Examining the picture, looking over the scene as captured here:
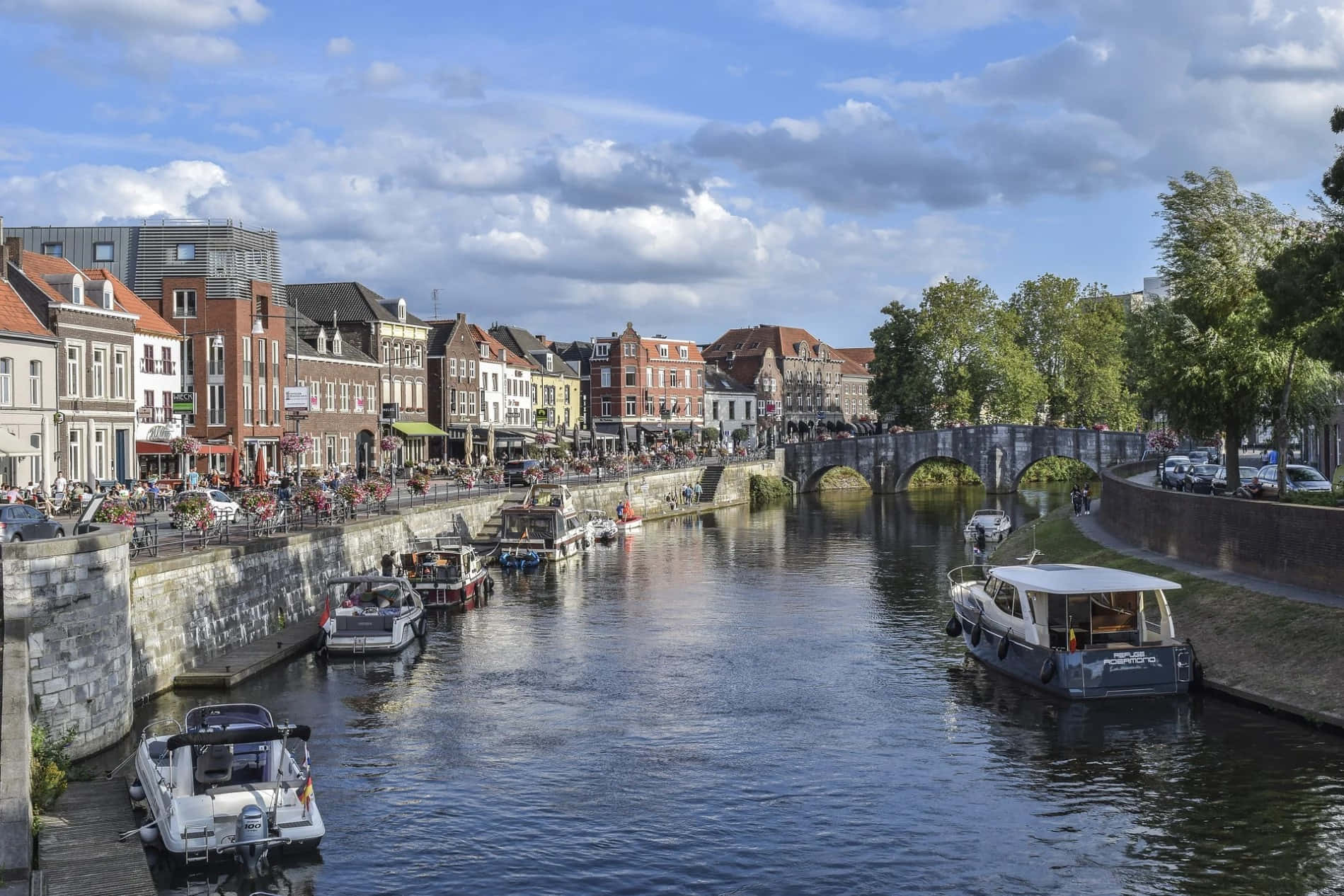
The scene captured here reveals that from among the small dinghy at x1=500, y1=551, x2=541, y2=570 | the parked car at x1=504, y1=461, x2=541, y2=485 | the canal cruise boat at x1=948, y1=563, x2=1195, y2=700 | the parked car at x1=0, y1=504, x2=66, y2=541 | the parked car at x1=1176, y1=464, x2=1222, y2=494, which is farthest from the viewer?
the parked car at x1=504, y1=461, x2=541, y2=485

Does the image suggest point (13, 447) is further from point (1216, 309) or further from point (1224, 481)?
point (1224, 481)

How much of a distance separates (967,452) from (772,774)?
307 feet

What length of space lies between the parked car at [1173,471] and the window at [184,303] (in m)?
52.9

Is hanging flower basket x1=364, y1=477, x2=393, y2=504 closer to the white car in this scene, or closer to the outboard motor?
the white car

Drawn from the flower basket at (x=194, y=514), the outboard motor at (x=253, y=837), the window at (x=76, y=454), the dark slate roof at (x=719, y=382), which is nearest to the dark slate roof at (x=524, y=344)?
the dark slate roof at (x=719, y=382)

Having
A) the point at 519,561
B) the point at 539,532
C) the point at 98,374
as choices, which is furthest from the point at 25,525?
the point at 539,532

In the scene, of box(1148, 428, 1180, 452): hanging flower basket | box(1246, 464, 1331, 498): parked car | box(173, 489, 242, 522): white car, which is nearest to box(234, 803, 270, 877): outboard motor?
box(173, 489, 242, 522): white car

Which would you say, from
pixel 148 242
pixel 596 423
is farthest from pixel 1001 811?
pixel 596 423

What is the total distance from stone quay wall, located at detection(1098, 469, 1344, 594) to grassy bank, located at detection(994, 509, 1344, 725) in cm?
124

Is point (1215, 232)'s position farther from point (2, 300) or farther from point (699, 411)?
point (699, 411)

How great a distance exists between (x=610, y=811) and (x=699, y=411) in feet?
424

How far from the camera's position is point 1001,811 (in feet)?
86.7

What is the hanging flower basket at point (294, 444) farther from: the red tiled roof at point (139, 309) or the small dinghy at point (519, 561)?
the small dinghy at point (519, 561)

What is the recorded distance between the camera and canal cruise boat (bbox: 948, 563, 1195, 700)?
34656mm
